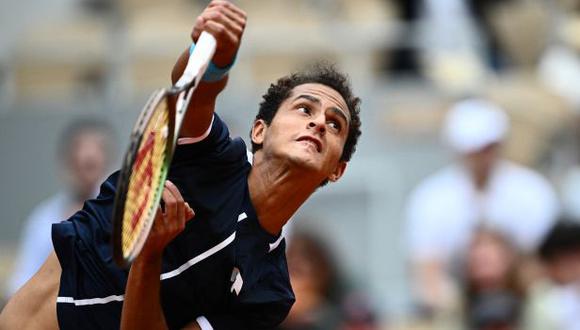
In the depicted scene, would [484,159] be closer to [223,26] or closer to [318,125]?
[318,125]

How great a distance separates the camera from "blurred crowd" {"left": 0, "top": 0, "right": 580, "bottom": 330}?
8336 mm

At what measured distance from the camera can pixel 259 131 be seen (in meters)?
5.46

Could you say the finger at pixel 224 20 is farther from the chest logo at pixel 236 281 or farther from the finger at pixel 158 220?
the chest logo at pixel 236 281

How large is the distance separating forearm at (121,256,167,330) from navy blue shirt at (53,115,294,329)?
22 cm

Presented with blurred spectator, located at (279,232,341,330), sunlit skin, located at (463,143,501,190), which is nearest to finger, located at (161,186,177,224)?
blurred spectator, located at (279,232,341,330)

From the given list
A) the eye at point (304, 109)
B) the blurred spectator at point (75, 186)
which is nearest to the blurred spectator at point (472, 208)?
the blurred spectator at point (75, 186)

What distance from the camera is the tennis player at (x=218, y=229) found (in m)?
5.16

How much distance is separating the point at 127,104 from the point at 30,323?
229 inches

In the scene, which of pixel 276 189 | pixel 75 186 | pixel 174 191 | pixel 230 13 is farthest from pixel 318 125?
pixel 75 186

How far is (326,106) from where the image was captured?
17.5 feet

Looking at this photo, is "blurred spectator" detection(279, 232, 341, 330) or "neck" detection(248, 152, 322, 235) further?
"blurred spectator" detection(279, 232, 341, 330)

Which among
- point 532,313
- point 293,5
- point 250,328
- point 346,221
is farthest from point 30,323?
point 293,5

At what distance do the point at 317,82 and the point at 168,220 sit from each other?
0.98m

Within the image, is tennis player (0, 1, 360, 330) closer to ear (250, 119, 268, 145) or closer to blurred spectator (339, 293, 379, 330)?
ear (250, 119, 268, 145)
